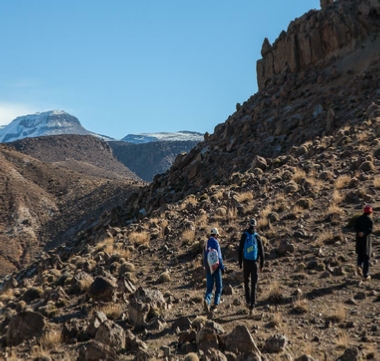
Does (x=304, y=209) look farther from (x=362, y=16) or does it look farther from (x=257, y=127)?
(x=362, y=16)

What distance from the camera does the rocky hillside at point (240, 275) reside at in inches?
268

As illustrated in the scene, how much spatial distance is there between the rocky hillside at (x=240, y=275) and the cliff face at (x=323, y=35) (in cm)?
704

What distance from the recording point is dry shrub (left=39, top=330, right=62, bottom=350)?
7.79 meters

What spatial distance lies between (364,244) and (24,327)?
673 cm

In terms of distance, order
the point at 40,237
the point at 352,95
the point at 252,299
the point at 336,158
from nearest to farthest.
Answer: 1. the point at 252,299
2. the point at 336,158
3. the point at 352,95
4. the point at 40,237

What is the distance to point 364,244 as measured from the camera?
8.95 m

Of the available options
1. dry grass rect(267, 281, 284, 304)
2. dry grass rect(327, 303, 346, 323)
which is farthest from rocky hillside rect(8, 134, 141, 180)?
dry grass rect(327, 303, 346, 323)

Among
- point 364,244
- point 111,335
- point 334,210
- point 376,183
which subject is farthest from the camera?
point 376,183

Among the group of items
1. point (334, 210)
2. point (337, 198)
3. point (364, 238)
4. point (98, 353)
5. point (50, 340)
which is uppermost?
point (337, 198)

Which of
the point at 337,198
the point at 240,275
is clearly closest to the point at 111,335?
the point at 240,275

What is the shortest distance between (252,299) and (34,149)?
132188mm

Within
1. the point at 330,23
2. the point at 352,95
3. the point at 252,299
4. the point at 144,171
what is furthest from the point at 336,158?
the point at 144,171

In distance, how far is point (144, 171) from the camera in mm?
160375

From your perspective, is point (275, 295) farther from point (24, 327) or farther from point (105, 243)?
point (105, 243)
